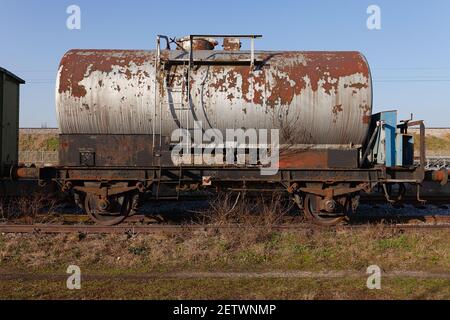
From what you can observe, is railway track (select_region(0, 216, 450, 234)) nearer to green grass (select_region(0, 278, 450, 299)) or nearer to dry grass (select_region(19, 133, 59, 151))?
green grass (select_region(0, 278, 450, 299))

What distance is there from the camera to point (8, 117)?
1073 centimetres

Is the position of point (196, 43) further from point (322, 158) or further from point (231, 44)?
point (322, 158)

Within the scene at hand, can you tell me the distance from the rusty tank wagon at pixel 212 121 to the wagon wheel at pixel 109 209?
3 centimetres

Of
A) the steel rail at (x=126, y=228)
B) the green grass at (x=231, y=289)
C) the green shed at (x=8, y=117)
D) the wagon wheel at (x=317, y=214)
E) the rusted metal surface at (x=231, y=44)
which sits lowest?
the green grass at (x=231, y=289)

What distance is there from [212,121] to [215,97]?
53 cm

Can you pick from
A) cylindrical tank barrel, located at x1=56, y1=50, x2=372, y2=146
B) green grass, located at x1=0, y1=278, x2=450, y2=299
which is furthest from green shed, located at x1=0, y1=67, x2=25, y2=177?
green grass, located at x1=0, y1=278, x2=450, y2=299

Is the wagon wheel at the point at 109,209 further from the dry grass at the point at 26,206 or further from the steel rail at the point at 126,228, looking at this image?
the dry grass at the point at 26,206

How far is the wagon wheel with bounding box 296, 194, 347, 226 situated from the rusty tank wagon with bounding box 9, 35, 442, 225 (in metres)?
0.08

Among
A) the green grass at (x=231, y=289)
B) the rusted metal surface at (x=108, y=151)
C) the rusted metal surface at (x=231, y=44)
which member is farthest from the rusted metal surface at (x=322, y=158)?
the green grass at (x=231, y=289)

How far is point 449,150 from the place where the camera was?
145 feet

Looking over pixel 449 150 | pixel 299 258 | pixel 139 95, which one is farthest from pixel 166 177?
pixel 449 150

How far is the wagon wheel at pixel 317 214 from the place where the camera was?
9.27 metres
